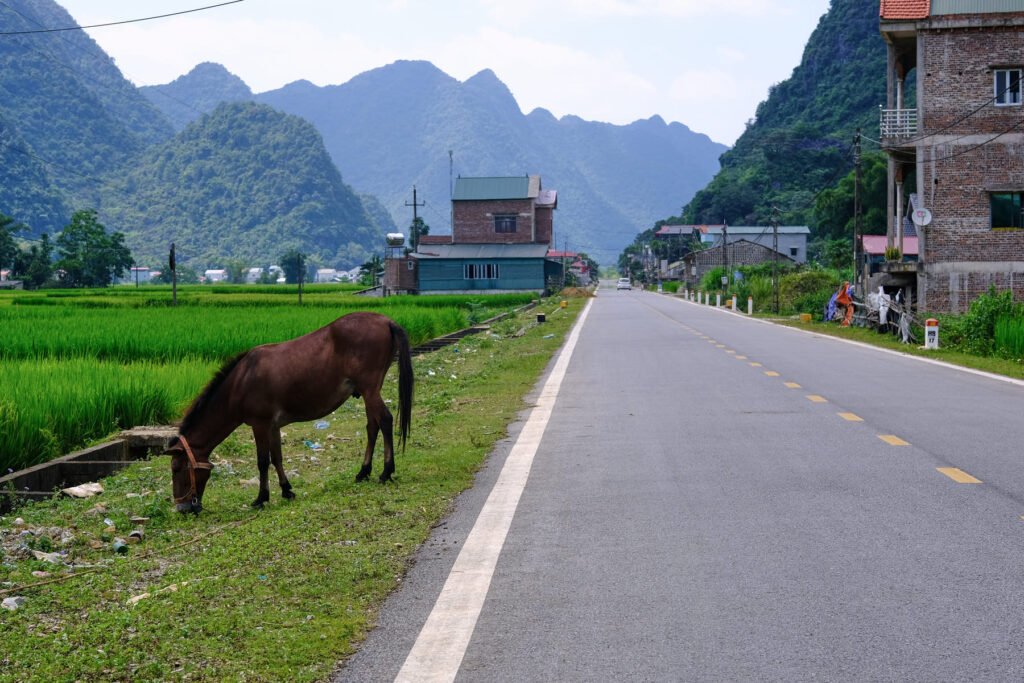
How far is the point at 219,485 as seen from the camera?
31.9ft

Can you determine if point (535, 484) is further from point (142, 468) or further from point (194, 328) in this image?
point (194, 328)

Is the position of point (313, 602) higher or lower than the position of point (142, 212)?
lower

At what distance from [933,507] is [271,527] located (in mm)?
4398

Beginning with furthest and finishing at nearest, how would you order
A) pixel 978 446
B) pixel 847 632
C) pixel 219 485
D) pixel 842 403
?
pixel 842 403
pixel 978 446
pixel 219 485
pixel 847 632

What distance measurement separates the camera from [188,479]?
8.25m

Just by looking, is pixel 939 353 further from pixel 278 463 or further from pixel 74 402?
pixel 278 463

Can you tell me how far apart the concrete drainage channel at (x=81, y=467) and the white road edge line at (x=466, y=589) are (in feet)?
9.32

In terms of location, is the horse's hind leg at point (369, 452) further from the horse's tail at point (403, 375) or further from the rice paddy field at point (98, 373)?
the rice paddy field at point (98, 373)

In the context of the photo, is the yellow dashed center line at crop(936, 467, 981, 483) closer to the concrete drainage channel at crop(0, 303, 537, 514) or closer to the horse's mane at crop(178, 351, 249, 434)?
the horse's mane at crop(178, 351, 249, 434)

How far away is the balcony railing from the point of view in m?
40.8

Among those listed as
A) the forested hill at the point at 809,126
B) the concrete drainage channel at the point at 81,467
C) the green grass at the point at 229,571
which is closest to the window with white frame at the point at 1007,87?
the green grass at the point at 229,571

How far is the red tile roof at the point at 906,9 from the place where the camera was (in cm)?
3969

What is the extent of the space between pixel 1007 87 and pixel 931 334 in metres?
16.5

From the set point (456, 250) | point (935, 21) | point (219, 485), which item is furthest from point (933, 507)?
point (456, 250)
